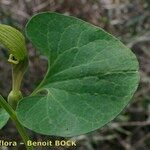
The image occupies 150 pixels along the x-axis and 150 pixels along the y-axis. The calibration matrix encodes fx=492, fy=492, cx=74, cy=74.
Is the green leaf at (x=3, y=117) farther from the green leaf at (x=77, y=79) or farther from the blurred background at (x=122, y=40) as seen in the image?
the blurred background at (x=122, y=40)

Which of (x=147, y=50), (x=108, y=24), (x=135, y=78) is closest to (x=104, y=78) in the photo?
(x=135, y=78)

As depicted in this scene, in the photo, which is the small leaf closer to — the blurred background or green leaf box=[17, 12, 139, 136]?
green leaf box=[17, 12, 139, 136]

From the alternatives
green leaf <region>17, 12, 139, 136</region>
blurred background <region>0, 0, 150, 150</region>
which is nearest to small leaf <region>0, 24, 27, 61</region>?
green leaf <region>17, 12, 139, 136</region>

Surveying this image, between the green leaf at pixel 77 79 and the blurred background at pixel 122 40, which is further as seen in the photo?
the blurred background at pixel 122 40

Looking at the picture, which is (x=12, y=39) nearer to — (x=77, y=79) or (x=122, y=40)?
(x=77, y=79)

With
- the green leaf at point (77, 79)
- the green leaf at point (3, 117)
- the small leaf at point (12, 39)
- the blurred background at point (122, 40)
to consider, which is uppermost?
the small leaf at point (12, 39)

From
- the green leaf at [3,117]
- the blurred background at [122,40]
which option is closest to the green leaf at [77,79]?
the green leaf at [3,117]

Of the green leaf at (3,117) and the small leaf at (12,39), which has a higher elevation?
the small leaf at (12,39)

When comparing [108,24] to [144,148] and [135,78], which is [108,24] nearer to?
[144,148]
